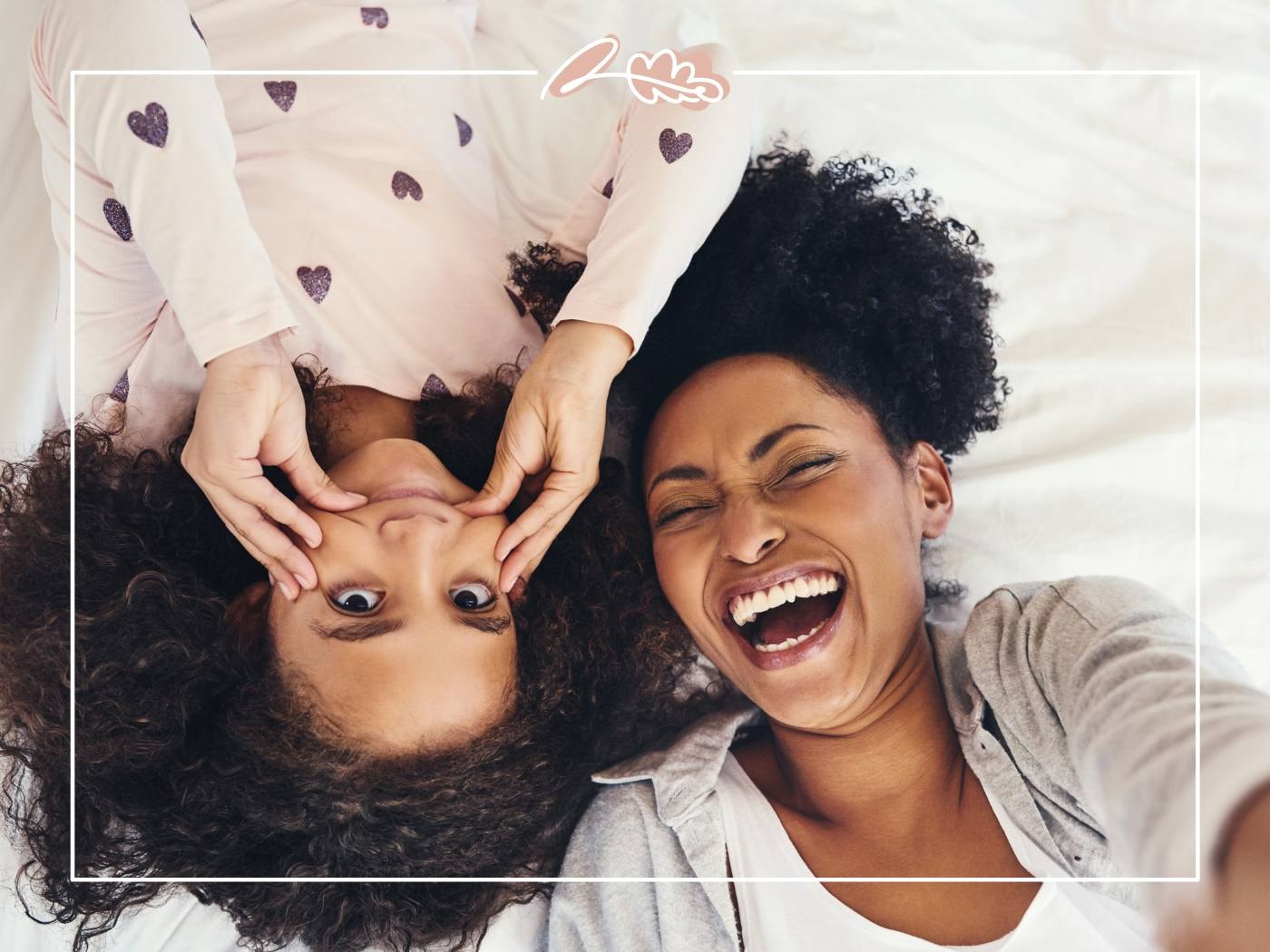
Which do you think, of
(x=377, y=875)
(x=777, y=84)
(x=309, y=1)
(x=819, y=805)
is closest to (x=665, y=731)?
(x=819, y=805)

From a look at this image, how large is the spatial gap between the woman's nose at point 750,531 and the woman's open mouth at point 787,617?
29mm

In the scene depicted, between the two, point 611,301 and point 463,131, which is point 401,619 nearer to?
point 611,301

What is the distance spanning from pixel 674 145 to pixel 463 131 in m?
0.21

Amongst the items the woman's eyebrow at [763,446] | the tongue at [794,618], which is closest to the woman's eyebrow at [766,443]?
the woman's eyebrow at [763,446]

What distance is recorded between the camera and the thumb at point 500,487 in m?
0.72

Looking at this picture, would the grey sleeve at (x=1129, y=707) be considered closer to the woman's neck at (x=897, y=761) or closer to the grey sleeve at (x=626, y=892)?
the woman's neck at (x=897, y=761)

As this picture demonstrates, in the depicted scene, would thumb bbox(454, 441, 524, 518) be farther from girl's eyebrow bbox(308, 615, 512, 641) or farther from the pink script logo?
the pink script logo

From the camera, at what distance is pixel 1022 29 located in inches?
32.2

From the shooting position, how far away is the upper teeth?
2.42 feet

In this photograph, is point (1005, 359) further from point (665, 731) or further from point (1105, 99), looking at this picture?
point (665, 731)

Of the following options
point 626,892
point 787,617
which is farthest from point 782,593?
point 626,892

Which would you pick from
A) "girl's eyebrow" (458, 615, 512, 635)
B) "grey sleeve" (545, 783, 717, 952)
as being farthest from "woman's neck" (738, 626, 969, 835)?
"girl's eyebrow" (458, 615, 512, 635)

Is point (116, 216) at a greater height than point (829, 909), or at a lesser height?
greater

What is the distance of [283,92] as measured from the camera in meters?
0.80
